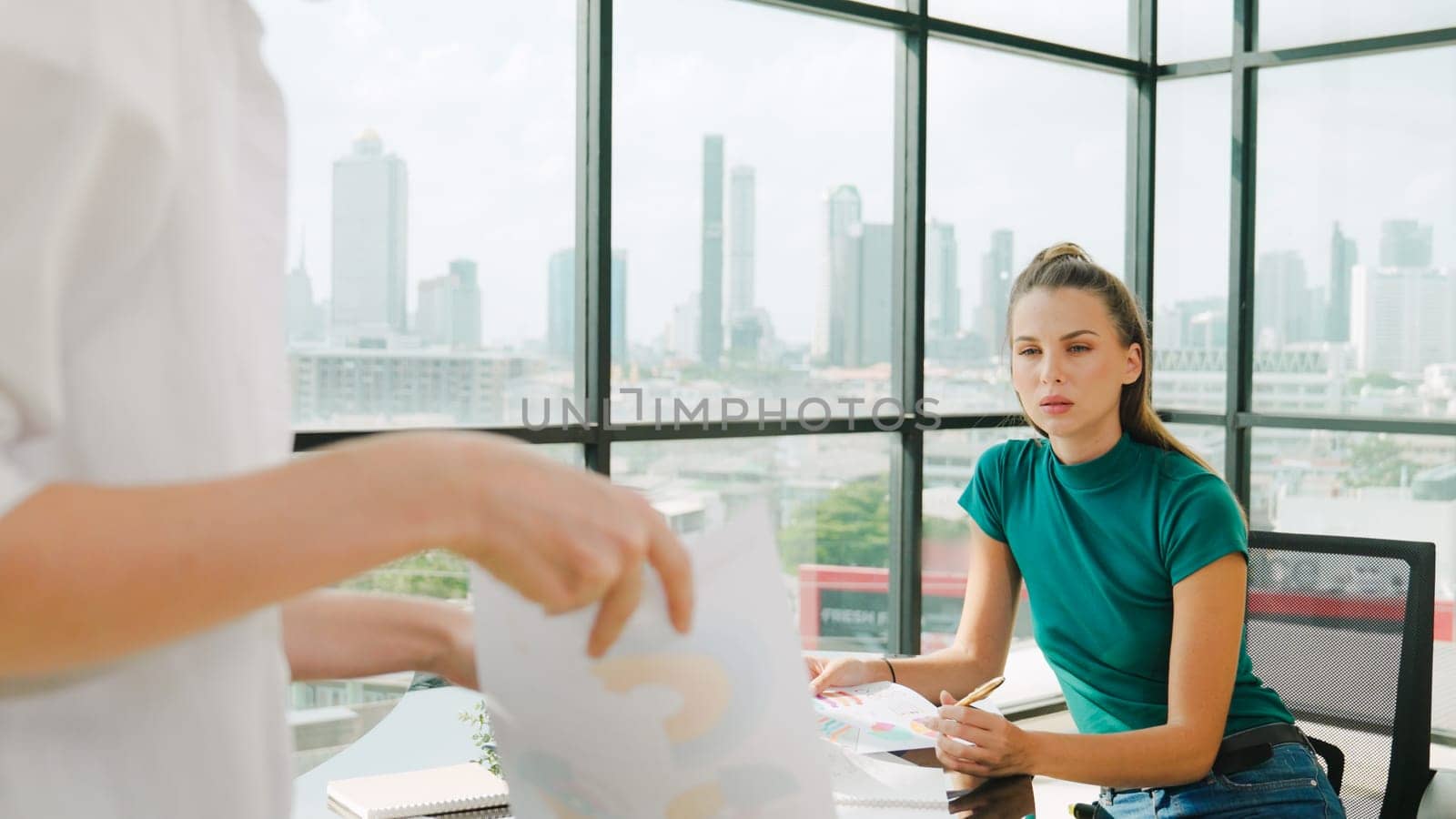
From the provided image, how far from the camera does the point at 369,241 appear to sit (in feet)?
9.78

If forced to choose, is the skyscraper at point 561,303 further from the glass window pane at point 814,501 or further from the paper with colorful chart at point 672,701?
the paper with colorful chart at point 672,701

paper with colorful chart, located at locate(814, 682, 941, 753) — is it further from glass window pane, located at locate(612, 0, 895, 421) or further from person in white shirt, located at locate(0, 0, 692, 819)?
glass window pane, located at locate(612, 0, 895, 421)

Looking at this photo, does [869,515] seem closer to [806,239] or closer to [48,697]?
[806,239]

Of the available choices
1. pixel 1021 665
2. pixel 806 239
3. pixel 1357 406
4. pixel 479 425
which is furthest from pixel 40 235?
pixel 1357 406

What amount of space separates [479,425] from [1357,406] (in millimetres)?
3027

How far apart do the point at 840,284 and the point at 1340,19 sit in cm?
205

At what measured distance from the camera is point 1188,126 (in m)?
4.56

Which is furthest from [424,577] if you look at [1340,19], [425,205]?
[1340,19]

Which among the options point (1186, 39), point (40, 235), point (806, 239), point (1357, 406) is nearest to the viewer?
point (40, 235)

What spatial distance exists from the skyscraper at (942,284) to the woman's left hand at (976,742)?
2589 millimetres

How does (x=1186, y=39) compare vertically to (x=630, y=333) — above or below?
above

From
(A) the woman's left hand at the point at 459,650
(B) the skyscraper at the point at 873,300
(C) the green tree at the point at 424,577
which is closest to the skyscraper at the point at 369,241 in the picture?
(C) the green tree at the point at 424,577

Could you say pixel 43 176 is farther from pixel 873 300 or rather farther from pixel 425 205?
pixel 873 300

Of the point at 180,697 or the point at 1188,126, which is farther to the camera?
the point at 1188,126
